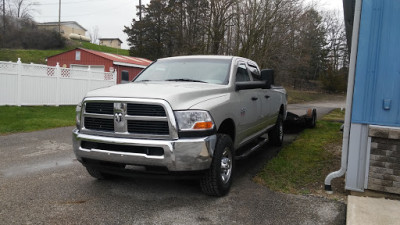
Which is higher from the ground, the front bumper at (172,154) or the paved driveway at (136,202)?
the front bumper at (172,154)

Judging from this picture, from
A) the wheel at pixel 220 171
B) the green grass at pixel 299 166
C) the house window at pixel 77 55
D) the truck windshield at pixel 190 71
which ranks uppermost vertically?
the house window at pixel 77 55

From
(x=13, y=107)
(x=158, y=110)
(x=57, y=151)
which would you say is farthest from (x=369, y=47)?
(x=13, y=107)

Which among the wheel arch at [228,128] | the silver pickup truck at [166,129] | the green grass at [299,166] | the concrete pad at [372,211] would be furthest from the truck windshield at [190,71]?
the concrete pad at [372,211]

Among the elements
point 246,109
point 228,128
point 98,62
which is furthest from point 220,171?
point 98,62

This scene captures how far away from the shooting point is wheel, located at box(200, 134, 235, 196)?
3990 mm

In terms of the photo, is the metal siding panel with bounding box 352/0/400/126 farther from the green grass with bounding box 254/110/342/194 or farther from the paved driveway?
the green grass with bounding box 254/110/342/194

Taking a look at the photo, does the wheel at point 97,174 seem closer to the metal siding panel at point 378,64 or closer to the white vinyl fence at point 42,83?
the metal siding panel at point 378,64

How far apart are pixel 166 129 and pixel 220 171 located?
935 millimetres

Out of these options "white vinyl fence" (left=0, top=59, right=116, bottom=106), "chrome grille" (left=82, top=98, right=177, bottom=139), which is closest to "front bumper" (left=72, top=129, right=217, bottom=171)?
"chrome grille" (left=82, top=98, right=177, bottom=139)

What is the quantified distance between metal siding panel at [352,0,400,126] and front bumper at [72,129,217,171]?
6.46ft

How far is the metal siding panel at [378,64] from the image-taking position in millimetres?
3854

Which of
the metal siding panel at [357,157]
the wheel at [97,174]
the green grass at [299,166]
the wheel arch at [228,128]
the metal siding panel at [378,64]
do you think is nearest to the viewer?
the metal siding panel at [378,64]

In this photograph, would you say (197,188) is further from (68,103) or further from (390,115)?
(68,103)

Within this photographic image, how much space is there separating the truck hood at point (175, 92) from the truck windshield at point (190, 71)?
15.2 inches
